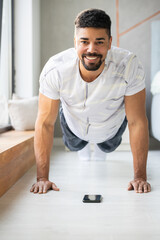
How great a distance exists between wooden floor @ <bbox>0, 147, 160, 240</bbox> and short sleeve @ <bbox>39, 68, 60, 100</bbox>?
57 cm

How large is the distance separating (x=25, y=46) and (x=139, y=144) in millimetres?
2238

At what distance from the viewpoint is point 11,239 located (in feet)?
3.92

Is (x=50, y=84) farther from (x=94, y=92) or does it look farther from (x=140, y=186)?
(x=140, y=186)

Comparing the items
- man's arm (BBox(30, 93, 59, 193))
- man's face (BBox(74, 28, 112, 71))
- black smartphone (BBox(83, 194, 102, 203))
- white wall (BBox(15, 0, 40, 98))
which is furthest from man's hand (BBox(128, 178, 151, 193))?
white wall (BBox(15, 0, 40, 98))

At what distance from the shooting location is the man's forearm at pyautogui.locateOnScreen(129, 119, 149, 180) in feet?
6.11

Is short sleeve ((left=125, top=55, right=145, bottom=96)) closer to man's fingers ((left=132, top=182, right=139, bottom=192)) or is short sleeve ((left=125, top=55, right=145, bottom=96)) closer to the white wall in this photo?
man's fingers ((left=132, top=182, right=139, bottom=192))

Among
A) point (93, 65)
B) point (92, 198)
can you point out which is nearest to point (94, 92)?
point (93, 65)

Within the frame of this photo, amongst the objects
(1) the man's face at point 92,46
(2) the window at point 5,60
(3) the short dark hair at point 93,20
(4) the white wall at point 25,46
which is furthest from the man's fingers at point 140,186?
(4) the white wall at point 25,46

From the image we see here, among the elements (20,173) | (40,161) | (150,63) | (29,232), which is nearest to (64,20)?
(150,63)

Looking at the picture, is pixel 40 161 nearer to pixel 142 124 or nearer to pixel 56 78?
pixel 56 78

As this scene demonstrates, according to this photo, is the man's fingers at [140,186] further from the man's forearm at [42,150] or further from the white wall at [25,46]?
the white wall at [25,46]

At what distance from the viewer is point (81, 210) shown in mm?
1549

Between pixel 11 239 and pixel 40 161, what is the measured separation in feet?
2.32

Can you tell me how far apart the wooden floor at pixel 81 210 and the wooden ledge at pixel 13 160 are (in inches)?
2.2
